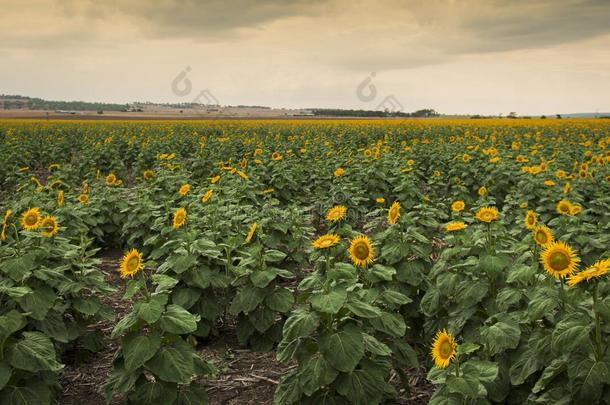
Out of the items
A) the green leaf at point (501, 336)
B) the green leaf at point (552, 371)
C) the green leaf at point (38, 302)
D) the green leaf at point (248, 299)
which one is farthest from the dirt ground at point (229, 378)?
the green leaf at point (552, 371)

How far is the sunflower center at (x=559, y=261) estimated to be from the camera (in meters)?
2.97

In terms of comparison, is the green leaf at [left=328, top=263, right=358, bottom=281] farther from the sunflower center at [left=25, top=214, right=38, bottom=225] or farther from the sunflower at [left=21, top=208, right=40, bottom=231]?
the sunflower center at [left=25, top=214, right=38, bottom=225]

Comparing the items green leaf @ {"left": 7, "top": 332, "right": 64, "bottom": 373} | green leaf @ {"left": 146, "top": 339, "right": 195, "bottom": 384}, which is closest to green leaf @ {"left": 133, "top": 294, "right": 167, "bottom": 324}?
green leaf @ {"left": 146, "top": 339, "right": 195, "bottom": 384}

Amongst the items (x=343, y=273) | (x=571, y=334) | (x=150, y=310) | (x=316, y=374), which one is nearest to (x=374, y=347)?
(x=316, y=374)

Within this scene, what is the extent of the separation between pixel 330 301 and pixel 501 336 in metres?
1.07

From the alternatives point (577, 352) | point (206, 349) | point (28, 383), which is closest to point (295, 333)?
point (577, 352)

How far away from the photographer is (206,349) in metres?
4.98

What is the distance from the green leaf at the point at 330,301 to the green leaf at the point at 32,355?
169 cm

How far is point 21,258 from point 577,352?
3964 millimetres

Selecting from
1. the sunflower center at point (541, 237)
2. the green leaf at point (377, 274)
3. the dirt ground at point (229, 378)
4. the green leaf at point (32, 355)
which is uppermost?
the sunflower center at point (541, 237)

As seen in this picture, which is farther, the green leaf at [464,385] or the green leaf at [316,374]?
the green leaf at [316,374]

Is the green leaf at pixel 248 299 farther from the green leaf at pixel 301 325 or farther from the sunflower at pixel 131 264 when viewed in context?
the green leaf at pixel 301 325

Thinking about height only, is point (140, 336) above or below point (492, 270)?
below

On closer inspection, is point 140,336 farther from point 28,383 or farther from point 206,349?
point 206,349
